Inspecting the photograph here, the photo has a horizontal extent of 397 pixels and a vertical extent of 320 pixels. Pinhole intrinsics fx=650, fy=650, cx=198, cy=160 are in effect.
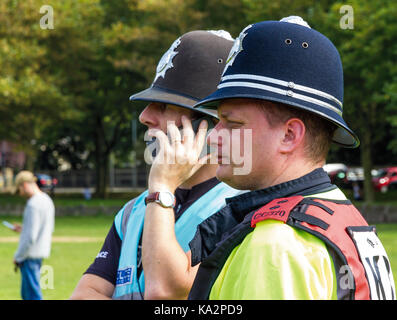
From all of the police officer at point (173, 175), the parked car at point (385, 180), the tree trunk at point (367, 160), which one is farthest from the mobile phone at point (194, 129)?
the parked car at point (385, 180)

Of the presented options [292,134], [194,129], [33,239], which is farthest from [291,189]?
[33,239]

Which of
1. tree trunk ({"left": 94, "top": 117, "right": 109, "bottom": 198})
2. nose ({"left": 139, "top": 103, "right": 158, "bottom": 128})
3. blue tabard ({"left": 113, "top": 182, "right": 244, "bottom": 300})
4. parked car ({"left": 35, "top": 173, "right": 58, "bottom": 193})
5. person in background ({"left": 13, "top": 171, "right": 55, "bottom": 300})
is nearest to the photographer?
blue tabard ({"left": 113, "top": 182, "right": 244, "bottom": 300})

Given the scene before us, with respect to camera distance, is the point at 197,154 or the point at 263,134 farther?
the point at 197,154

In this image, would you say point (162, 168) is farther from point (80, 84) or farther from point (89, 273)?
point (80, 84)

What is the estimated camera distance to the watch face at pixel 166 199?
2473 mm

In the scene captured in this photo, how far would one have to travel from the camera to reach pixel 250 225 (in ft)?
A: 5.85

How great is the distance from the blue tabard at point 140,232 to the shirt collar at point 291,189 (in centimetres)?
73

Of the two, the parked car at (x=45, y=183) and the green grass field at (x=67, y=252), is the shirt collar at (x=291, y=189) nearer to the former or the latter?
the green grass field at (x=67, y=252)

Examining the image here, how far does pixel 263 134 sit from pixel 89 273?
57.0 inches

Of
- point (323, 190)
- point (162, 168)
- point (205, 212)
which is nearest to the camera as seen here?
point (323, 190)

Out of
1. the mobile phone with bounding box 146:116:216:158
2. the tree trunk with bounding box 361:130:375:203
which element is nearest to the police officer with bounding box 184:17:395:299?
the mobile phone with bounding box 146:116:216:158

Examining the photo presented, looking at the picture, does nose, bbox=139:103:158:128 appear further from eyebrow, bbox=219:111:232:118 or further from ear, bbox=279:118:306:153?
ear, bbox=279:118:306:153

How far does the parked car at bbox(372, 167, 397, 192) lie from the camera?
45.8 meters

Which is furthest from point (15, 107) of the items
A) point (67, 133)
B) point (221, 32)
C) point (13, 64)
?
point (221, 32)
